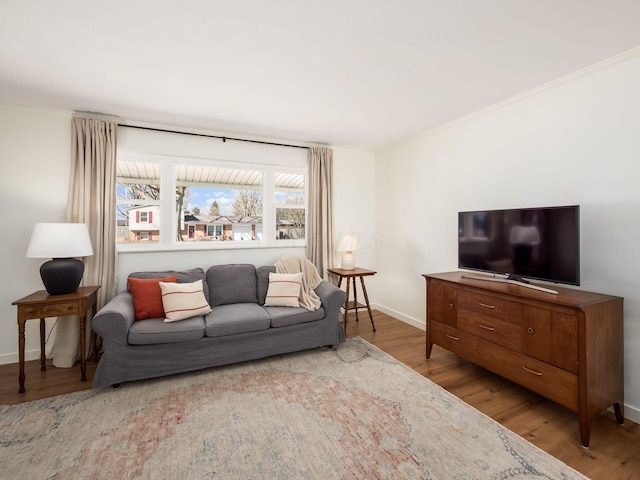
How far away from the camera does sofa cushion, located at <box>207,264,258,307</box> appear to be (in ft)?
11.1

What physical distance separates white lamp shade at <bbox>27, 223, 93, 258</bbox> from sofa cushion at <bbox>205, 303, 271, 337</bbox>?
131cm

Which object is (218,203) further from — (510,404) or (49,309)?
(510,404)

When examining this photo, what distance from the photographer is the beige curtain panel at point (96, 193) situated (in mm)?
3105

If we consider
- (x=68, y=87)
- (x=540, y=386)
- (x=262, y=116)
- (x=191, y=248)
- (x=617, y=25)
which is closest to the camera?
(x=617, y=25)

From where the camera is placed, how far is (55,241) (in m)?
2.66

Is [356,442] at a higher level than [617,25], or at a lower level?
lower

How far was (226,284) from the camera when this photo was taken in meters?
3.43

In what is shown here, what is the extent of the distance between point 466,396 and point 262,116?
324 centimetres

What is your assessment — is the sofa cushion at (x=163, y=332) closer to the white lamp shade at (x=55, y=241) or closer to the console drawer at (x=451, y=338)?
the white lamp shade at (x=55, y=241)

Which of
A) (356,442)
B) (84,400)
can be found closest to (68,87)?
(84,400)

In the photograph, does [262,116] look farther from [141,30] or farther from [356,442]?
[356,442]

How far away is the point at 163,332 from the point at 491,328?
2.71 meters

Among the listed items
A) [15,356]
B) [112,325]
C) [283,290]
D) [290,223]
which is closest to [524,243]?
[283,290]

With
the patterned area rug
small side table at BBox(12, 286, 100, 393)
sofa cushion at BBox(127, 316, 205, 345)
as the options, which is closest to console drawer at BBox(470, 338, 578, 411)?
the patterned area rug
